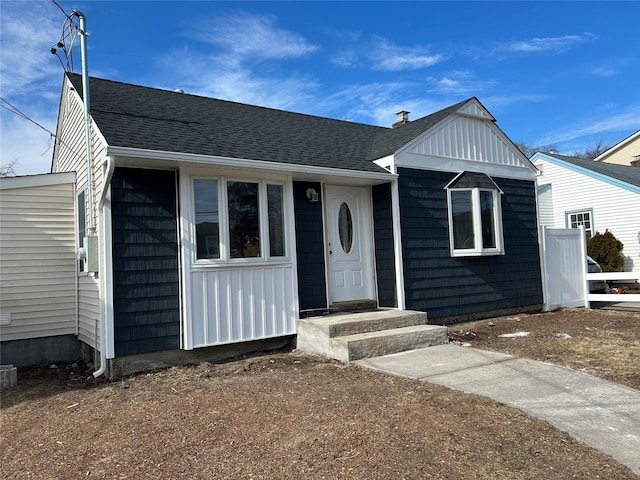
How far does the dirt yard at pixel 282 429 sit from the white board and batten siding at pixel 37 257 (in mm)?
1520

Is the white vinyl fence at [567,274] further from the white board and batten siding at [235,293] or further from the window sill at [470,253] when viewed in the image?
the white board and batten siding at [235,293]

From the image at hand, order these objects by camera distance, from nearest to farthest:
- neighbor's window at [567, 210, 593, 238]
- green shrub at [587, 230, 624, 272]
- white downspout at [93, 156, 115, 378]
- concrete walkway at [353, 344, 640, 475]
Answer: concrete walkway at [353, 344, 640, 475]
white downspout at [93, 156, 115, 378]
green shrub at [587, 230, 624, 272]
neighbor's window at [567, 210, 593, 238]

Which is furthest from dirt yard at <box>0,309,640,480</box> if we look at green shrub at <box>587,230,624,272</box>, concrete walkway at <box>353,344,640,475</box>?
green shrub at <box>587,230,624,272</box>

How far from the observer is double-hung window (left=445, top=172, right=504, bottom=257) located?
8.52m

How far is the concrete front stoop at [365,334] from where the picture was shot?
234 inches

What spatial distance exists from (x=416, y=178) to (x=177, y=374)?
16.8ft

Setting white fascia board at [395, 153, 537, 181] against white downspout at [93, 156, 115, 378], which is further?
white fascia board at [395, 153, 537, 181]

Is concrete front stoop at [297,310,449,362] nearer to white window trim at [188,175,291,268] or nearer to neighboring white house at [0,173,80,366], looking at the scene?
white window trim at [188,175,291,268]

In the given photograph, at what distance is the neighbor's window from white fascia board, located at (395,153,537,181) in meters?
8.27

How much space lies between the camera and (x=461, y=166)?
880 cm

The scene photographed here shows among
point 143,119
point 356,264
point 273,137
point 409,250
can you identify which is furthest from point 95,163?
point 409,250

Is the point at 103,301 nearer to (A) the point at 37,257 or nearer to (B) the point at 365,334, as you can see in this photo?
(A) the point at 37,257

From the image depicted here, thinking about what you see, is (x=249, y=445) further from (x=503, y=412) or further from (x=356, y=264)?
(x=356, y=264)

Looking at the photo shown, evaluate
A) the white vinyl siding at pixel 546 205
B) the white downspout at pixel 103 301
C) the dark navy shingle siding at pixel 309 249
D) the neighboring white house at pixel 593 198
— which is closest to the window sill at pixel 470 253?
the dark navy shingle siding at pixel 309 249
